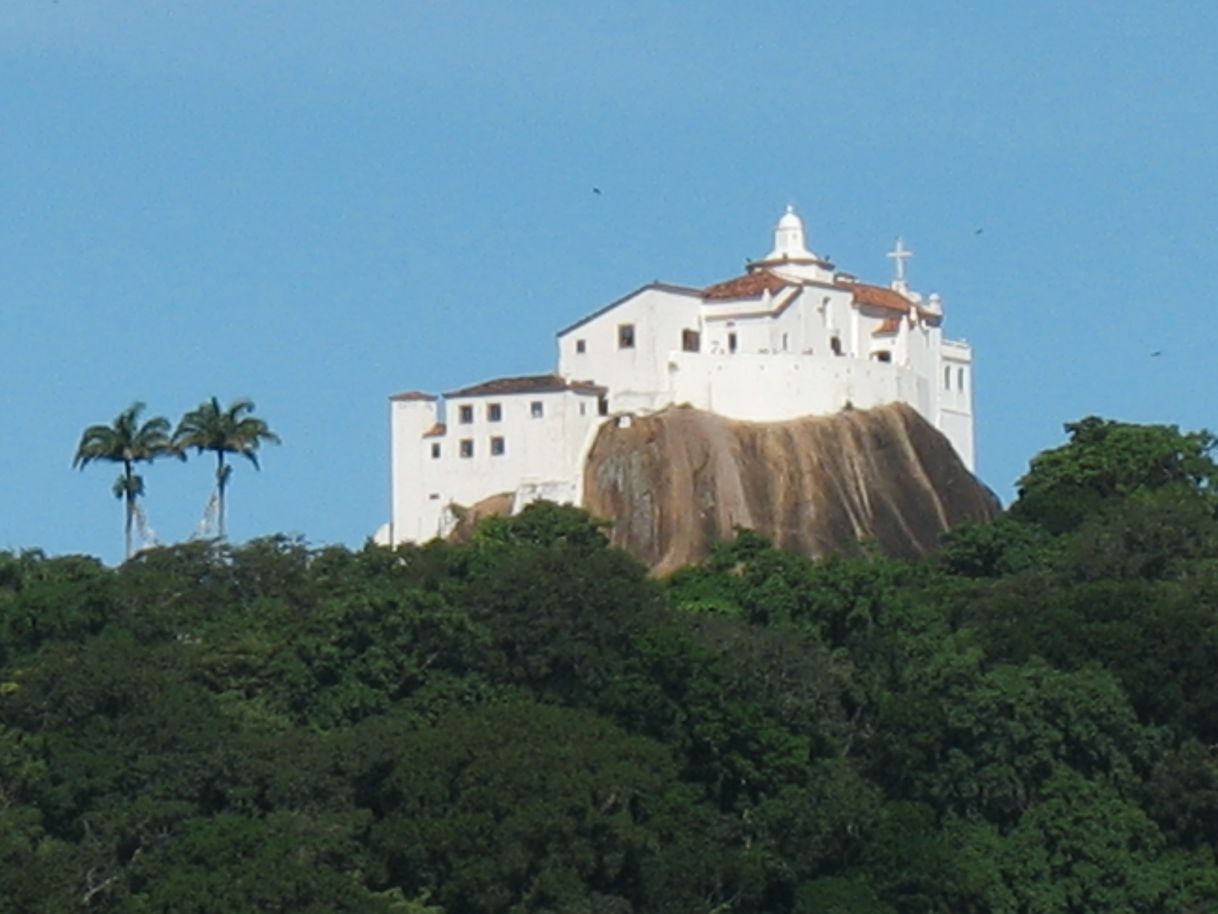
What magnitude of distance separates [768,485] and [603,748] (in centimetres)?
3473

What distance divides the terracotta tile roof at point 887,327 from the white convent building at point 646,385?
34 mm

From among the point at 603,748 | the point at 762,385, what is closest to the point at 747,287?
the point at 762,385

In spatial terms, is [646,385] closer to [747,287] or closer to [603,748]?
[747,287]

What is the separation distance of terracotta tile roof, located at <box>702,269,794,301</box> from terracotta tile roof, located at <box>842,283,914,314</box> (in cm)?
253

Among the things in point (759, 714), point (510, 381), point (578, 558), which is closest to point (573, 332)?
point (510, 381)

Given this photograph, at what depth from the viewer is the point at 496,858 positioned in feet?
163

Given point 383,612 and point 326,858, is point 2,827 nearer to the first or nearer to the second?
point 326,858

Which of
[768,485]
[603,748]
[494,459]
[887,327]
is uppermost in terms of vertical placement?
[887,327]

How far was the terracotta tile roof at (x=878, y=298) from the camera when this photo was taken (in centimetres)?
9312

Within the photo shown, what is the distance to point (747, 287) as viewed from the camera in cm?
9081

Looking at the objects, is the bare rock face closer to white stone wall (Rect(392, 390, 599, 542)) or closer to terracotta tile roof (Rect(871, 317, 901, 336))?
white stone wall (Rect(392, 390, 599, 542))

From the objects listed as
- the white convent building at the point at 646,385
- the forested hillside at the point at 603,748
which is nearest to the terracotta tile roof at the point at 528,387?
the white convent building at the point at 646,385

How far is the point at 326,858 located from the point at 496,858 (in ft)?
7.31

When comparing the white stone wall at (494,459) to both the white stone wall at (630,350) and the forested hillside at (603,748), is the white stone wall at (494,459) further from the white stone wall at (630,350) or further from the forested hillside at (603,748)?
the forested hillside at (603,748)
